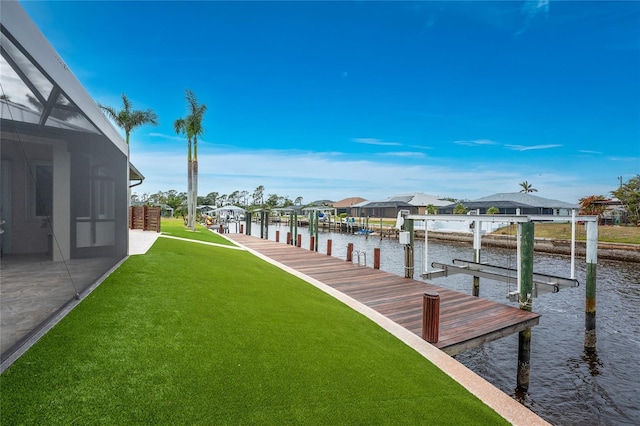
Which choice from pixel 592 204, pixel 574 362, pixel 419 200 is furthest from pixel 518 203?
pixel 574 362

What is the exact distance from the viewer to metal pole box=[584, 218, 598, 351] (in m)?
9.76

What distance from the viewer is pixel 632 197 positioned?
36781 mm

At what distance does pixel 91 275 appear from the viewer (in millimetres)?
5832

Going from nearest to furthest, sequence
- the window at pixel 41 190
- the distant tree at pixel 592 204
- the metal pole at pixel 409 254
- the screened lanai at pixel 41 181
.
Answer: the screened lanai at pixel 41 181
the window at pixel 41 190
the metal pole at pixel 409 254
the distant tree at pixel 592 204

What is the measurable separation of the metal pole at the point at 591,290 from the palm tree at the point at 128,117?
113ft

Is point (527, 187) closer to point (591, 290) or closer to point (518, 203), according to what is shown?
point (518, 203)

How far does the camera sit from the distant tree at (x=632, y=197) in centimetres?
3581

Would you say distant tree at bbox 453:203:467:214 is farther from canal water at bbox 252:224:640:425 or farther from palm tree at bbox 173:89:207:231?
palm tree at bbox 173:89:207:231

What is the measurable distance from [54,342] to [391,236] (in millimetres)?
41963

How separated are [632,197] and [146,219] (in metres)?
46.2

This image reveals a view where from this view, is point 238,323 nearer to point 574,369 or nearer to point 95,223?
point 95,223

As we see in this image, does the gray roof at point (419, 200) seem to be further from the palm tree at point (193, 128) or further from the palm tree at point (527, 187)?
the palm tree at point (193, 128)

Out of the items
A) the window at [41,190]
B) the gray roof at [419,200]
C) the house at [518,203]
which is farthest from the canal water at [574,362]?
the gray roof at [419,200]

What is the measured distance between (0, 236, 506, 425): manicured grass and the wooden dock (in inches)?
65.3
